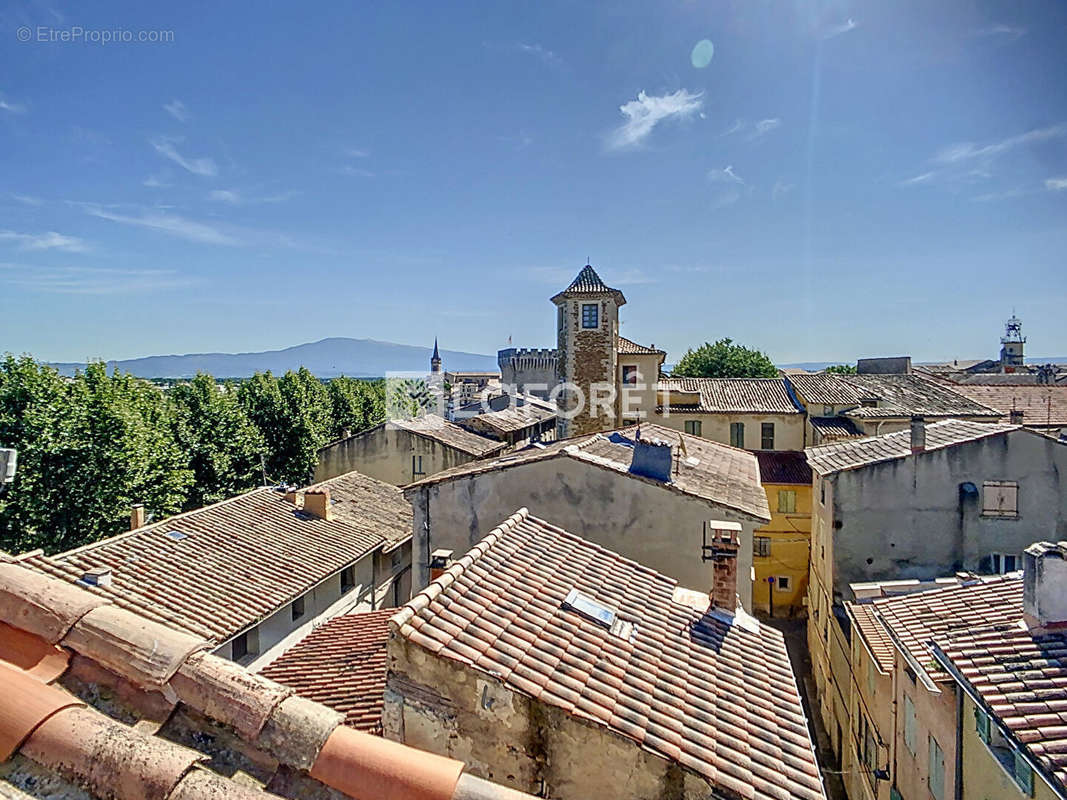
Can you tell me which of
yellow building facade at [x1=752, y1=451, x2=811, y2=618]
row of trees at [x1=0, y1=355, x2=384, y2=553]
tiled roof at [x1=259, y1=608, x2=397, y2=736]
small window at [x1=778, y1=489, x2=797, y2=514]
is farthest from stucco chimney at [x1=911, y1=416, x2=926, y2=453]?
row of trees at [x1=0, y1=355, x2=384, y2=553]

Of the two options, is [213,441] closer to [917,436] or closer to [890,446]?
[890,446]

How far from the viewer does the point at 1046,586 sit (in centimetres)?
752

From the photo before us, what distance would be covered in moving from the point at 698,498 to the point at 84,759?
33.7ft

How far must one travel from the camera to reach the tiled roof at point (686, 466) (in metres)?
11.8

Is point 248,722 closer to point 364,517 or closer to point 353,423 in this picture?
point 364,517

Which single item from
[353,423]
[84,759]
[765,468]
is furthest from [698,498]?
[353,423]

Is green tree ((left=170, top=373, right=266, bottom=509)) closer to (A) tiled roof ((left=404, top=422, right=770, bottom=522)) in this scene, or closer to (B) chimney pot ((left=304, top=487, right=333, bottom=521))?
(B) chimney pot ((left=304, top=487, right=333, bottom=521))

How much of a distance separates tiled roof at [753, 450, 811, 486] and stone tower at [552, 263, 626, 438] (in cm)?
802

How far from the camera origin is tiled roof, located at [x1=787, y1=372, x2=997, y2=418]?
29.3 meters

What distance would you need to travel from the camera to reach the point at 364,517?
20016 mm

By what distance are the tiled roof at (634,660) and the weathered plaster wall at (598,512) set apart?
120 inches

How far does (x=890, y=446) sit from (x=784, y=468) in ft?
33.0

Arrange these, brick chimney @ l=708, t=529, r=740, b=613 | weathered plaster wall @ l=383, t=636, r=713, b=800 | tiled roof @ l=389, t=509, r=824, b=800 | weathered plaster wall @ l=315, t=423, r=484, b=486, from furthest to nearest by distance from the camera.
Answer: weathered plaster wall @ l=315, t=423, r=484, b=486 → brick chimney @ l=708, t=529, r=740, b=613 → tiled roof @ l=389, t=509, r=824, b=800 → weathered plaster wall @ l=383, t=636, r=713, b=800

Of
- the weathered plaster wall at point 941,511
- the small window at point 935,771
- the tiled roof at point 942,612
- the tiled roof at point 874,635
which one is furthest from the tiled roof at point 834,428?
the small window at point 935,771
